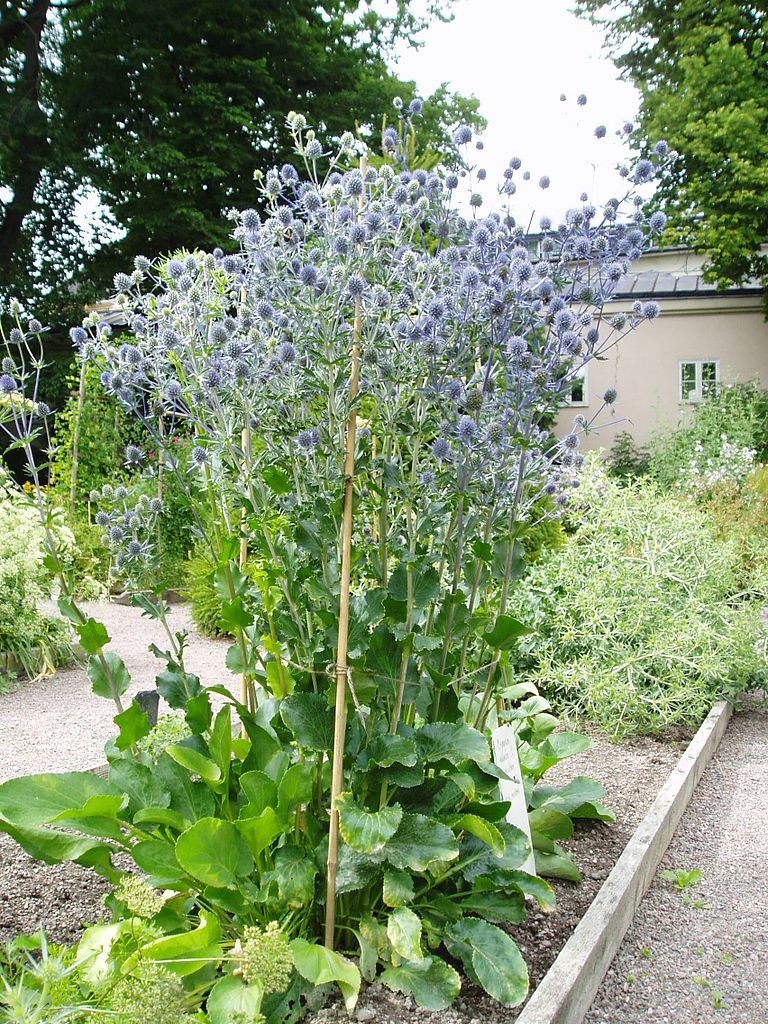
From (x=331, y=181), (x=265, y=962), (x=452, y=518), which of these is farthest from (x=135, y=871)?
(x=331, y=181)

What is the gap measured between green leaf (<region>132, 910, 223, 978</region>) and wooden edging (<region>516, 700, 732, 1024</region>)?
784mm

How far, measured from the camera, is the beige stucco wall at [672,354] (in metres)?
20.0

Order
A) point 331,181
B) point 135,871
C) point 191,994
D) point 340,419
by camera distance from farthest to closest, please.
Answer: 1. point 135,871
2. point 331,181
3. point 340,419
4. point 191,994

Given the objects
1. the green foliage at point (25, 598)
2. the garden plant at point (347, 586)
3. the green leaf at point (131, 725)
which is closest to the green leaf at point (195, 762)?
the garden plant at point (347, 586)

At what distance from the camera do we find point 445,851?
213 centimetres

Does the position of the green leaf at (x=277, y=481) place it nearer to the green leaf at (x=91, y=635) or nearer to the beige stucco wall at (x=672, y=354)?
the green leaf at (x=91, y=635)

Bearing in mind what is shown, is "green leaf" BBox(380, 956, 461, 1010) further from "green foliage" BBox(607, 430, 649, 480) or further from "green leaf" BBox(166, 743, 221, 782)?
"green foliage" BBox(607, 430, 649, 480)

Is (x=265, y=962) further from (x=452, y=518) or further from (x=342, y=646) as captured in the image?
(x=452, y=518)

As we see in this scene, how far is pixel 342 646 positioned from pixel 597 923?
4.24 feet

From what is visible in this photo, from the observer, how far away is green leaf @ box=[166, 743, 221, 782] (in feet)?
7.72

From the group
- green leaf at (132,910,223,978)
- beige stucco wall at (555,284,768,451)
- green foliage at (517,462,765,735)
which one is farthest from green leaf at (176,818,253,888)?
beige stucco wall at (555,284,768,451)

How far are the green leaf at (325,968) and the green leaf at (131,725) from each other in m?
0.78

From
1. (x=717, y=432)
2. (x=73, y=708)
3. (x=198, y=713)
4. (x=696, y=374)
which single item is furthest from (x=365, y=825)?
(x=696, y=374)

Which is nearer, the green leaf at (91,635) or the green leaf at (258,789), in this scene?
the green leaf at (258,789)
